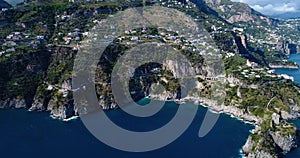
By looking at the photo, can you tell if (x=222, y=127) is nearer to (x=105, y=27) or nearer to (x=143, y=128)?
(x=143, y=128)

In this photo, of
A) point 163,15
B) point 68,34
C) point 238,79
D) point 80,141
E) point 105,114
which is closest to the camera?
point 80,141

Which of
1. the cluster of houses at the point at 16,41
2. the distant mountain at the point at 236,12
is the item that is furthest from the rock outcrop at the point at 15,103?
the distant mountain at the point at 236,12

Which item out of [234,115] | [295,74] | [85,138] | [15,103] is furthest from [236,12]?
[85,138]

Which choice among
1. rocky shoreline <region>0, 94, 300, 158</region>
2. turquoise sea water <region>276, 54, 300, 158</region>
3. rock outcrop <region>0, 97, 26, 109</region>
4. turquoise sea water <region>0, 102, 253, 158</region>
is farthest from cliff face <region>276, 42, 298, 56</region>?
rock outcrop <region>0, 97, 26, 109</region>

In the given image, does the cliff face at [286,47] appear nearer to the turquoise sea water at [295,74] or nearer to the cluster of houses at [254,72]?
the turquoise sea water at [295,74]

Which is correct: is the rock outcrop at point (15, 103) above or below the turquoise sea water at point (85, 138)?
above

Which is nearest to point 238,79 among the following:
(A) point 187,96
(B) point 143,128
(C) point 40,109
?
(A) point 187,96

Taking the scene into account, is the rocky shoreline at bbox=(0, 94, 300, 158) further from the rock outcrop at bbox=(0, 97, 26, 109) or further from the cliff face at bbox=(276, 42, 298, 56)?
the cliff face at bbox=(276, 42, 298, 56)

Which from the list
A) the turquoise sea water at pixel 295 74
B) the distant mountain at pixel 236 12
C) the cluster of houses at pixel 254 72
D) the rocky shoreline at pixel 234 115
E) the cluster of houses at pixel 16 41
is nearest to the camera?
the rocky shoreline at pixel 234 115
